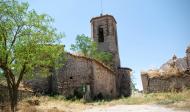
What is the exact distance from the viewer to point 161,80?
81.9 feet

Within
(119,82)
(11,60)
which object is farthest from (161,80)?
(11,60)

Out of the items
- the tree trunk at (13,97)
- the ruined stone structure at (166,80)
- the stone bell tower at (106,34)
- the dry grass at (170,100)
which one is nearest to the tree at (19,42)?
the tree trunk at (13,97)

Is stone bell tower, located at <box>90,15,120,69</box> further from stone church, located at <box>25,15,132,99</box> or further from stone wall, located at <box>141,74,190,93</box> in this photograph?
stone wall, located at <box>141,74,190,93</box>

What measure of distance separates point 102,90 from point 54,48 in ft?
37.6

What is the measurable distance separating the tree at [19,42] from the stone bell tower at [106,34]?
19111 mm

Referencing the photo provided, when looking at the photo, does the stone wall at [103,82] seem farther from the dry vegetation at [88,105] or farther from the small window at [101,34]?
the dry vegetation at [88,105]

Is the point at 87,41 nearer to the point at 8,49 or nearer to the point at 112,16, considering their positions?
the point at 112,16

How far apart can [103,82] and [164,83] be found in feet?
22.4

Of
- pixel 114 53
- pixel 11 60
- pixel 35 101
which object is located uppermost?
pixel 114 53

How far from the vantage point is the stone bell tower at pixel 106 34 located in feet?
119

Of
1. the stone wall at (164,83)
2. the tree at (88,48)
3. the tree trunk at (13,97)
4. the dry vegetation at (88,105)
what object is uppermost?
the tree at (88,48)

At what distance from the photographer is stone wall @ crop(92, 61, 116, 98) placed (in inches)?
1049

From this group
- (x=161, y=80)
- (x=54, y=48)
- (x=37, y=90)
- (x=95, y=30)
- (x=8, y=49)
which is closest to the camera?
(x=8, y=49)

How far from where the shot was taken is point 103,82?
95.2 ft
